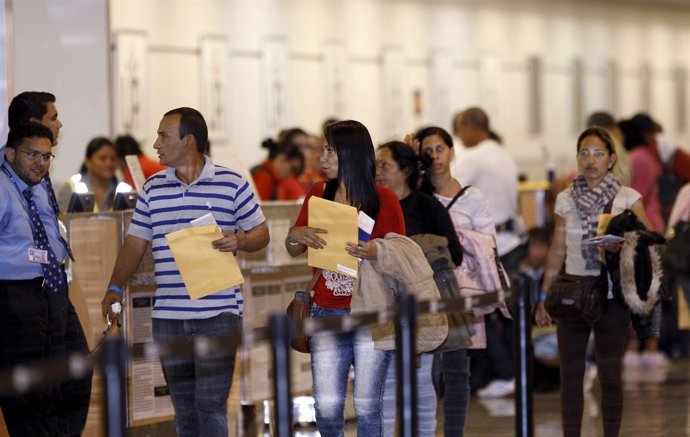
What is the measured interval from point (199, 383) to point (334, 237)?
0.74 meters

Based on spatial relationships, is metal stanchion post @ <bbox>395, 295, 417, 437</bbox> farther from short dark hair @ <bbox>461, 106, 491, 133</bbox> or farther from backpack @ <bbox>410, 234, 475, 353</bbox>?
short dark hair @ <bbox>461, 106, 491, 133</bbox>

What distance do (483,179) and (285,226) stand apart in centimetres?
208

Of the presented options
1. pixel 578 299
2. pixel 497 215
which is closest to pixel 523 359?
pixel 578 299

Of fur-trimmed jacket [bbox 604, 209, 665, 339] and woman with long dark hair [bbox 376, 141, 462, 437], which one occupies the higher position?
woman with long dark hair [bbox 376, 141, 462, 437]

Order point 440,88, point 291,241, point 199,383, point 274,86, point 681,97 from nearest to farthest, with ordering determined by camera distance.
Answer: point 199,383 → point 291,241 → point 274,86 → point 440,88 → point 681,97

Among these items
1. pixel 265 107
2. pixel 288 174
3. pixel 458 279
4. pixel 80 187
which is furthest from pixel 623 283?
pixel 265 107

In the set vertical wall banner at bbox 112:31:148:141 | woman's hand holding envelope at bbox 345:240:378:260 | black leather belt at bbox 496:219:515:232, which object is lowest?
woman's hand holding envelope at bbox 345:240:378:260

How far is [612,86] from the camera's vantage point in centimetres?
1869

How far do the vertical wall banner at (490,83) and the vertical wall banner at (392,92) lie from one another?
159 cm

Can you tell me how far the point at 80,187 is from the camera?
6.44 meters

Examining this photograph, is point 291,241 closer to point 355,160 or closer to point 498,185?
point 355,160

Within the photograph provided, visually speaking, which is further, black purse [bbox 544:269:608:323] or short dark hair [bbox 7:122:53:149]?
black purse [bbox 544:269:608:323]

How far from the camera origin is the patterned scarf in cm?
591

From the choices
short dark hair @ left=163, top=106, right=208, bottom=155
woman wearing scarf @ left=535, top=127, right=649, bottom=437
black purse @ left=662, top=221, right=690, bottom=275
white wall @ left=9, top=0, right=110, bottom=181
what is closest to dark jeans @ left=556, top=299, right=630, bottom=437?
woman wearing scarf @ left=535, top=127, right=649, bottom=437
